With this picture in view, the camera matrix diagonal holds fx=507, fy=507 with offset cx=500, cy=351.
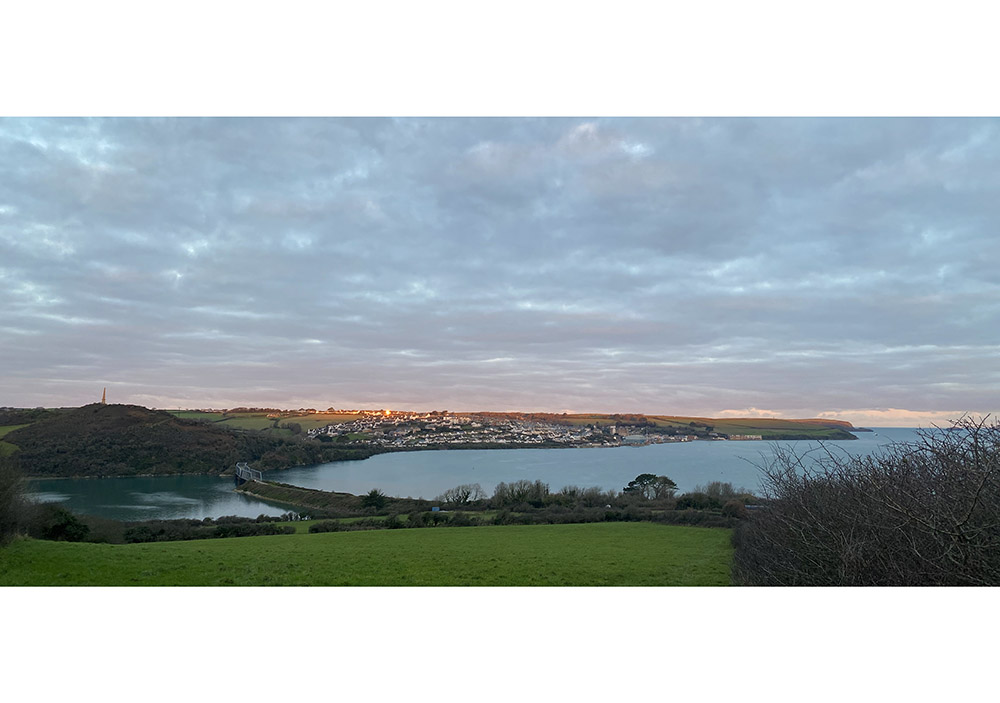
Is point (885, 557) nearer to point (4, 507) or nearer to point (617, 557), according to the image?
point (617, 557)

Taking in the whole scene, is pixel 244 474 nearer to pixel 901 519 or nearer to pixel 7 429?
pixel 7 429

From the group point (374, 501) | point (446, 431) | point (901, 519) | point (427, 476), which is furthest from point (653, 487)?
point (446, 431)

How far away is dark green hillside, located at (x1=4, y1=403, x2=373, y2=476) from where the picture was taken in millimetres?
13773

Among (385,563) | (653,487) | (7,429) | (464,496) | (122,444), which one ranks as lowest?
(464,496)

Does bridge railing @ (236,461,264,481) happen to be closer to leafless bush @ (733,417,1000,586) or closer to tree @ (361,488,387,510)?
tree @ (361,488,387,510)

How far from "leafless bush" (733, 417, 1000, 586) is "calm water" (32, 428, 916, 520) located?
2003 millimetres

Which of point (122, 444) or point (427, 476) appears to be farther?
point (427, 476)

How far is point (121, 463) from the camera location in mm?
16797

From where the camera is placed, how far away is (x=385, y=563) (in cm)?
725

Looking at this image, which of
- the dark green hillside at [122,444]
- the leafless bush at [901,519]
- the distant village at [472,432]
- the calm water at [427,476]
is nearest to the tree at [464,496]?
the calm water at [427,476]

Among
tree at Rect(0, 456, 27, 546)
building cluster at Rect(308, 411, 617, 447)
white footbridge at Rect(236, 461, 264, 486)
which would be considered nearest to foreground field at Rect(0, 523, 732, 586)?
tree at Rect(0, 456, 27, 546)

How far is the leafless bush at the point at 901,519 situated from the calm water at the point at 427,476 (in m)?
2.00

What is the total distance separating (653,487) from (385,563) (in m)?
13.4

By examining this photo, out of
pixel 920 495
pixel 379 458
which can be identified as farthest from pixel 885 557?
pixel 379 458
